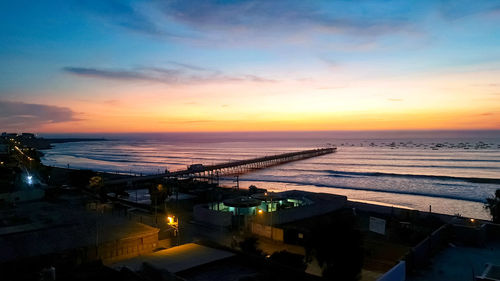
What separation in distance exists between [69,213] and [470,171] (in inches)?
1955

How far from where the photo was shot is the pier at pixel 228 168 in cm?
3875

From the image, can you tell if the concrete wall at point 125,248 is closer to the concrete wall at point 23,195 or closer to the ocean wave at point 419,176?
the concrete wall at point 23,195

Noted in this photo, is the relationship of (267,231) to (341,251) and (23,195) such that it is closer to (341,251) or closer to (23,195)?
(341,251)

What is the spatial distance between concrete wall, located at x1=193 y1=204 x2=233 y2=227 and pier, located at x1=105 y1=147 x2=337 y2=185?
18.8m

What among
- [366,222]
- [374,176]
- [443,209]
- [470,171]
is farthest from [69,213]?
[470,171]

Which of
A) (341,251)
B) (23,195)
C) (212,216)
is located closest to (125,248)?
(341,251)

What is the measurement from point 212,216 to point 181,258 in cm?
936

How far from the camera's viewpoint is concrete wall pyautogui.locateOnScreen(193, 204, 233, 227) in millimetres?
16562

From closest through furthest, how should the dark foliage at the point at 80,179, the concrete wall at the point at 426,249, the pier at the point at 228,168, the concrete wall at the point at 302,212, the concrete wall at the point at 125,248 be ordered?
the concrete wall at the point at 426,249
the concrete wall at the point at 125,248
the concrete wall at the point at 302,212
the dark foliage at the point at 80,179
the pier at the point at 228,168

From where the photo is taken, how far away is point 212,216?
1700cm

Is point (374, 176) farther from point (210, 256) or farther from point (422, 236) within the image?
point (210, 256)

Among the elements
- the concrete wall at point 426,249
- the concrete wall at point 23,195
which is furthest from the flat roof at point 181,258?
the concrete wall at point 23,195

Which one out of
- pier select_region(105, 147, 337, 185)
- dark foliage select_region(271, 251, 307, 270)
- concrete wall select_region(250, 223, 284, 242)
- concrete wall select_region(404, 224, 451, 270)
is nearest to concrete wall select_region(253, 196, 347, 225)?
concrete wall select_region(250, 223, 284, 242)

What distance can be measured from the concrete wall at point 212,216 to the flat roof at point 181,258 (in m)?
7.98
